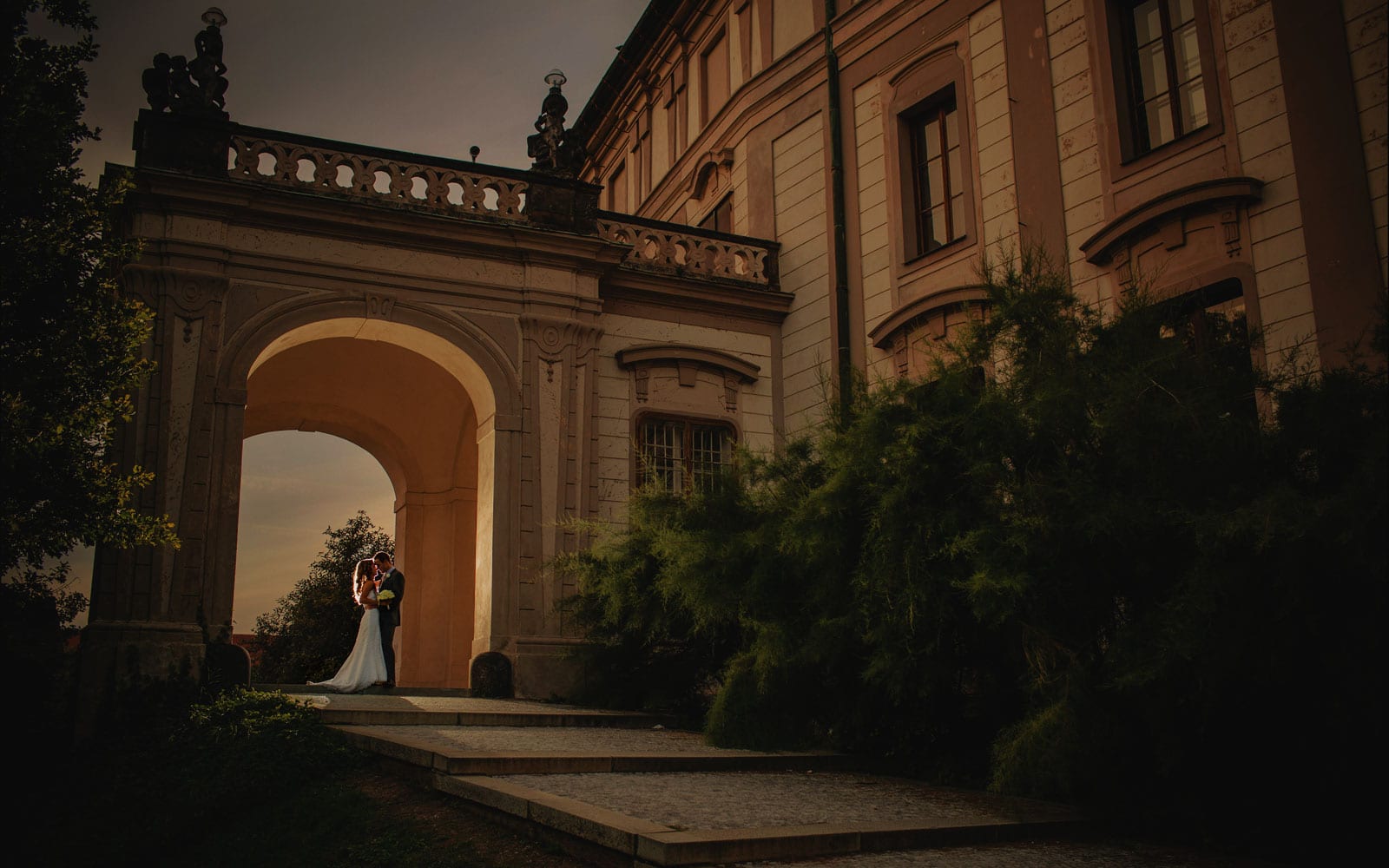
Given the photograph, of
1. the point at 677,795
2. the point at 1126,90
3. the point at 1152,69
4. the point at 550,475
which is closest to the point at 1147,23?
the point at 1152,69

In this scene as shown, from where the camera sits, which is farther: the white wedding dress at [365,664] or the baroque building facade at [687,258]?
the white wedding dress at [365,664]

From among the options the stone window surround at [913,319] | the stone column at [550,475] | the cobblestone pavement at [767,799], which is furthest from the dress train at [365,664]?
the stone window surround at [913,319]

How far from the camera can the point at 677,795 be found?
5.40 m

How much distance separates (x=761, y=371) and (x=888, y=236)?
251cm

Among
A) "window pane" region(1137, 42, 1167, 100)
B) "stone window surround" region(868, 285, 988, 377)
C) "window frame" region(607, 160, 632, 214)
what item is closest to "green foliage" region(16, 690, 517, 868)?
"stone window surround" region(868, 285, 988, 377)

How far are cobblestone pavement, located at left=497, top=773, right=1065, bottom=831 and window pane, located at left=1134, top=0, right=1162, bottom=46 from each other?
810 centimetres

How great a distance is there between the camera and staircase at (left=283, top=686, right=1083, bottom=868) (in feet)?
14.0

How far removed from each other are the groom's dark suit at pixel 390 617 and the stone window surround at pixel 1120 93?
8.70 meters

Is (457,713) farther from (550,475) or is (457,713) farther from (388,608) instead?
(550,475)

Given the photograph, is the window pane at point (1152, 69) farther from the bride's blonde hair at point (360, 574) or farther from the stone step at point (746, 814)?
the bride's blonde hair at point (360, 574)

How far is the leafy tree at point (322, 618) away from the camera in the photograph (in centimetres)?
2212

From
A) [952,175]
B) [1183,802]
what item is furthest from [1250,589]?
[952,175]

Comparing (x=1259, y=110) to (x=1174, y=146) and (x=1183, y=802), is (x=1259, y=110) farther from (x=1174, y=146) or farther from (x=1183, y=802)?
(x=1183, y=802)

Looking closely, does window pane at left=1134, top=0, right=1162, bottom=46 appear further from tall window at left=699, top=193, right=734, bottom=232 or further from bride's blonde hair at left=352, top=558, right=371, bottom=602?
bride's blonde hair at left=352, top=558, right=371, bottom=602
